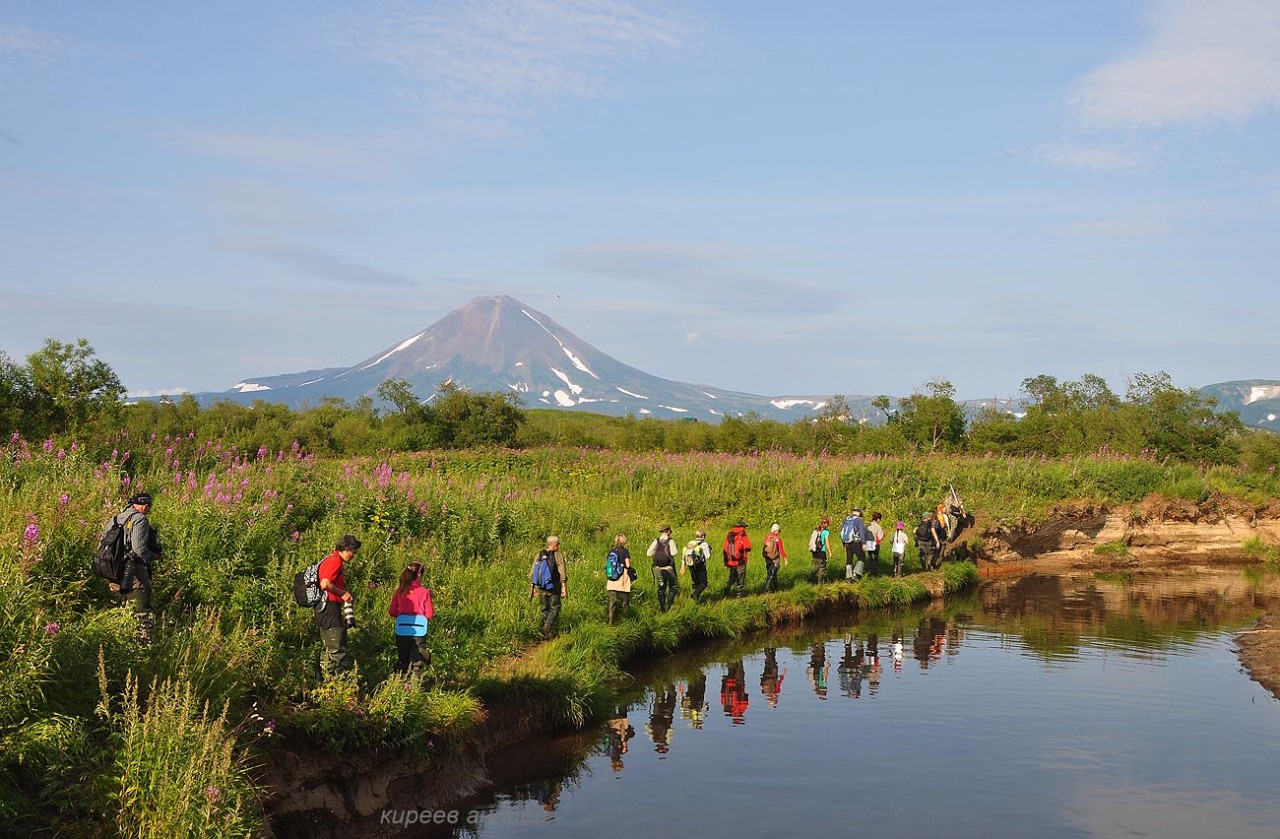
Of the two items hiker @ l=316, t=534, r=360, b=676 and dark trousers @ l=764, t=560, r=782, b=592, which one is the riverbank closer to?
dark trousers @ l=764, t=560, r=782, b=592

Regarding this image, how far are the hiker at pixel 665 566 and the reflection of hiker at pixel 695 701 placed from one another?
120 inches

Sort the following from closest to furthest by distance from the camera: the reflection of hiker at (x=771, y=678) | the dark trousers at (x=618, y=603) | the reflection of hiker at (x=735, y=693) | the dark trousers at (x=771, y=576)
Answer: the reflection of hiker at (x=735, y=693)
the reflection of hiker at (x=771, y=678)
the dark trousers at (x=618, y=603)
the dark trousers at (x=771, y=576)

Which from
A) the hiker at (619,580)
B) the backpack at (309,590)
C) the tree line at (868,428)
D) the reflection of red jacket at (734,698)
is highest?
the tree line at (868,428)

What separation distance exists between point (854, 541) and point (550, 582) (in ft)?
44.2

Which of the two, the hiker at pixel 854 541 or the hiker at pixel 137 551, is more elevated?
the hiker at pixel 137 551

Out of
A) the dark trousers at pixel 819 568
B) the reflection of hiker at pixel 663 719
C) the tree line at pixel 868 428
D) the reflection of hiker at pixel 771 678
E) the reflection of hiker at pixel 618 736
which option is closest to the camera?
the reflection of hiker at pixel 618 736

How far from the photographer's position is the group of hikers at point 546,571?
13.5m

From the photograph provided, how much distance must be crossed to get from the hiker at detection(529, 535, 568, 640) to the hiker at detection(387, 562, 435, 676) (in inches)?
197

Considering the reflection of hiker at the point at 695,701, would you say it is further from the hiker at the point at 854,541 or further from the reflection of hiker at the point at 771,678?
the hiker at the point at 854,541

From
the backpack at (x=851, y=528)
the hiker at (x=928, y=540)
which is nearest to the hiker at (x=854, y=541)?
the backpack at (x=851, y=528)

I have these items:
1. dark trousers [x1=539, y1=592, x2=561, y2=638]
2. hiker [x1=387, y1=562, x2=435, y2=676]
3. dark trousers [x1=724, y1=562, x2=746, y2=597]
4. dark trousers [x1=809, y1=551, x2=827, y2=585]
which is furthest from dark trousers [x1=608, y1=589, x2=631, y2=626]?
dark trousers [x1=809, y1=551, x2=827, y2=585]

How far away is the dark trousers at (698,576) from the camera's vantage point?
84.5 feet

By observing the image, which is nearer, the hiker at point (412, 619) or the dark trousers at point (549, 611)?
the hiker at point (412, 619)

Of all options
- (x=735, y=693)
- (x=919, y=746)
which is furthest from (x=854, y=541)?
(x=919, y=746)
